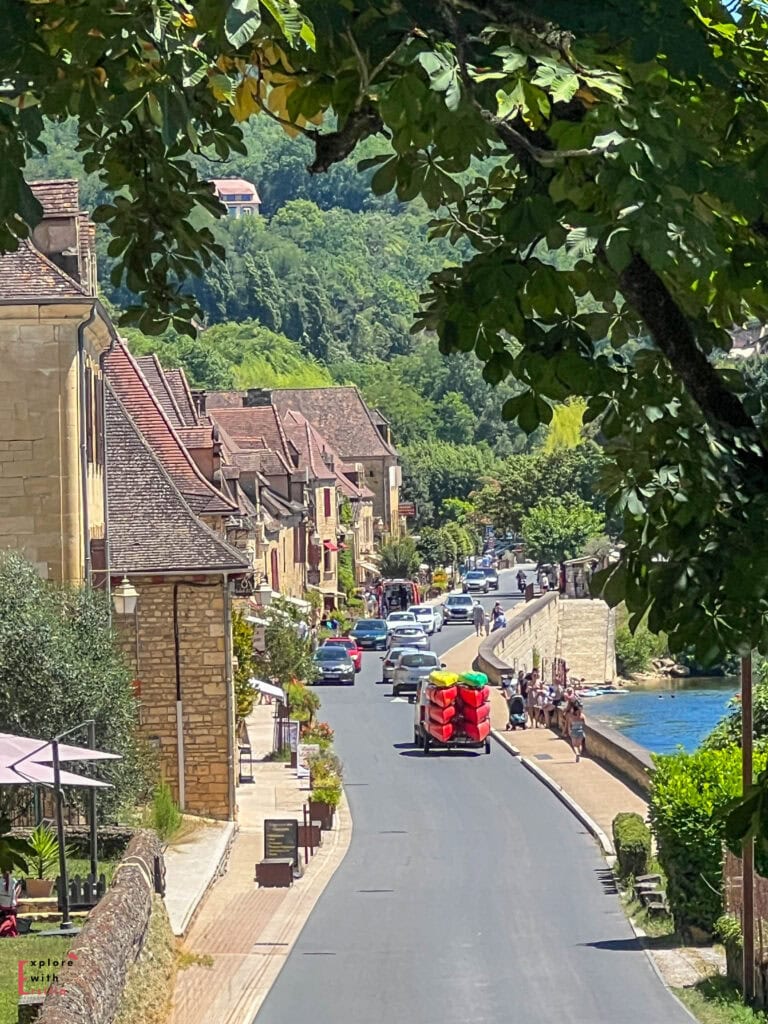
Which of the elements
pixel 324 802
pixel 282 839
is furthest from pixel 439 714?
pixel 282 839

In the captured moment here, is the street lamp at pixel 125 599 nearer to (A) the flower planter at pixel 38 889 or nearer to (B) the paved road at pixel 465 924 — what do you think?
(B) the paved road at pixel 465 924

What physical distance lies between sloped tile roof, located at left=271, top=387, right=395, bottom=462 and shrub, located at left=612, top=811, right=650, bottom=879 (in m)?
72.3

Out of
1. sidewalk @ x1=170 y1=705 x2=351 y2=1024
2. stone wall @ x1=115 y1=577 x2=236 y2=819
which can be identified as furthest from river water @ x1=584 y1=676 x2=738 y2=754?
stone wall @ x1=115 y1=577 x2=236 y2=819

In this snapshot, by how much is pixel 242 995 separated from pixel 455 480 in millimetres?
100548

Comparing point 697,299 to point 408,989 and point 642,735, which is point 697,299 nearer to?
point 408,989

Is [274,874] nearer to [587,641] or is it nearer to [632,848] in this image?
[632,848]

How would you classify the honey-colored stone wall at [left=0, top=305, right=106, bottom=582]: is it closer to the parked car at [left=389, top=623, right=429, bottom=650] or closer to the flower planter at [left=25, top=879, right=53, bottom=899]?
the flower planter at [left=25, top=879, right=53, bottom=899]

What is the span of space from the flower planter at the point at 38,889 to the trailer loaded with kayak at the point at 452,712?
61.2 feet

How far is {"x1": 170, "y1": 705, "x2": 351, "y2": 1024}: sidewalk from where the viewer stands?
58.2 feet

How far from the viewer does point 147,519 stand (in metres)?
27.9

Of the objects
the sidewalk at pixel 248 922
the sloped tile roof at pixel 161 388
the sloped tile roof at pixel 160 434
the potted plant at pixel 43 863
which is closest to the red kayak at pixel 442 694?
the sidewalk at pixel 248 922

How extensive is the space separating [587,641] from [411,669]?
113 feet

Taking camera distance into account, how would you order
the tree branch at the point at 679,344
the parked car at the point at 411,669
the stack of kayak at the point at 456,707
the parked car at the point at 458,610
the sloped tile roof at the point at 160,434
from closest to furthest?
the tree branch at the point at 679,344
the sloped tile roof at the point at 160,434
the stack of kayak at the point at 456,707
the parked car at the point at 411,669
the parked car at the point at 458,610

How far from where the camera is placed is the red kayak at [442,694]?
125 feet
